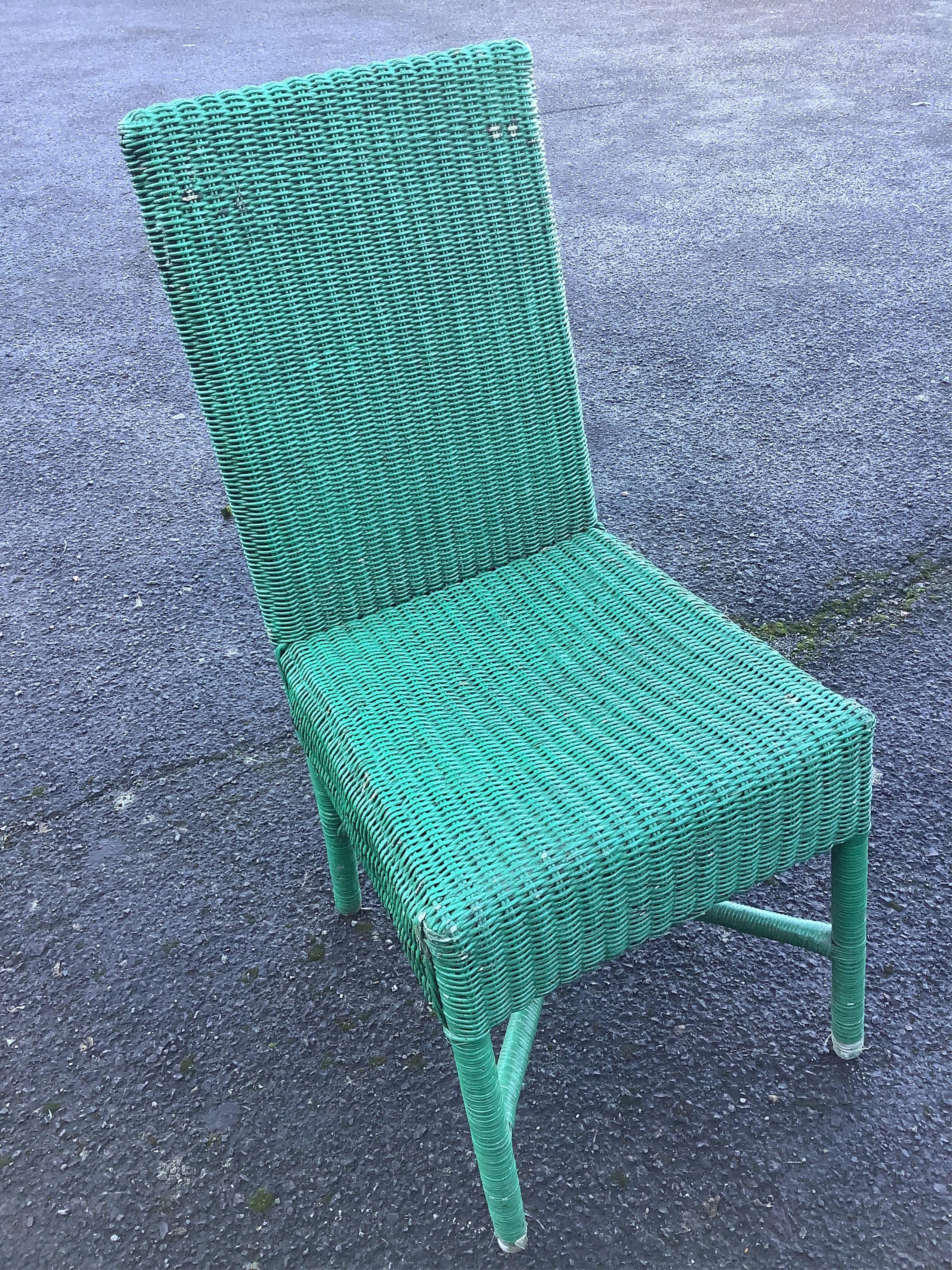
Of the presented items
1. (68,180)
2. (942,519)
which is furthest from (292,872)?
(68,180)

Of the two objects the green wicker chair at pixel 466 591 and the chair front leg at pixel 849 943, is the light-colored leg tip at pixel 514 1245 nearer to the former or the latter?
the green wicker chair at pixel 466 591

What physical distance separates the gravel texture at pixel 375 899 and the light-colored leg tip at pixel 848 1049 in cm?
2

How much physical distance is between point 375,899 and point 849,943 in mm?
767

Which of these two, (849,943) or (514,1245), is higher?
(849,943)

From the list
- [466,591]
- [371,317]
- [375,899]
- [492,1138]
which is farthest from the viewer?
[375,899]

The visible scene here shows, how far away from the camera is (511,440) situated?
1.67 metres

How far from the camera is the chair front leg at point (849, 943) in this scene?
1.45m

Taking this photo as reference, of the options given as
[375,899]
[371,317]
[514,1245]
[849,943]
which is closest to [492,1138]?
[514,1245]

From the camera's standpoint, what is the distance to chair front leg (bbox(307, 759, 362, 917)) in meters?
1.72

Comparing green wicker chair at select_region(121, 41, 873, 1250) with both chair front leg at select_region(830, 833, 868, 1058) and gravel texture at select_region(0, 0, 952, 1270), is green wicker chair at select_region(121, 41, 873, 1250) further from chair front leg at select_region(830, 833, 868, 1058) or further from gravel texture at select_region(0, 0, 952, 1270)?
gravel texture at select_region(0, 0, 952, 1270)

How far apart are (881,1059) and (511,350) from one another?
113 cm

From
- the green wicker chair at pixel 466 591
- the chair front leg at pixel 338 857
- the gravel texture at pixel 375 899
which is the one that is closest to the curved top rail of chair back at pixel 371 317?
the green wicker chair at pixel 466 591

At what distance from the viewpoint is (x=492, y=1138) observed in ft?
4.32

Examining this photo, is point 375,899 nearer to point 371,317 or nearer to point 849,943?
point 849,943
